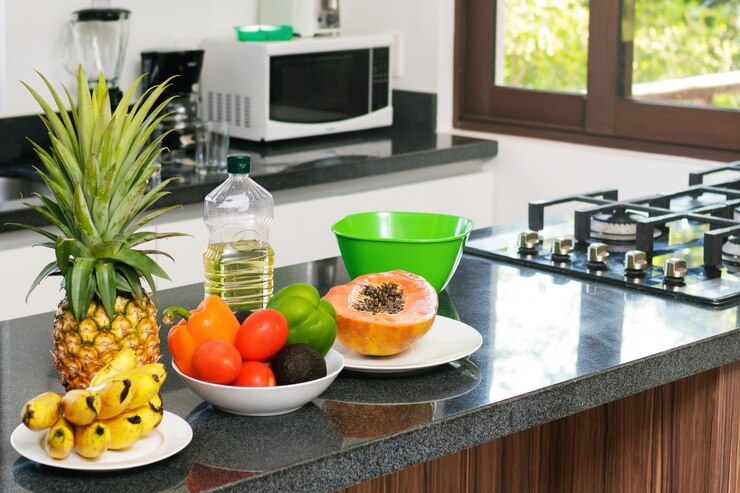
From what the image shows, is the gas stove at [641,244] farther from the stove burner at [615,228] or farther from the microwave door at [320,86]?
the microwave door at [320,86]

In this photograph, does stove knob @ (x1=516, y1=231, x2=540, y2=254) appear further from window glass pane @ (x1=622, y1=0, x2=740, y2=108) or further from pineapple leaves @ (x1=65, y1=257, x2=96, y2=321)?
window glass pane @ (x1=622, y1=0, x2=740, y2=108)

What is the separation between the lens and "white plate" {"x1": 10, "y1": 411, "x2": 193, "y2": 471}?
40.3 inches

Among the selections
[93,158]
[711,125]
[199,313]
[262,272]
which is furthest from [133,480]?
[711,125]

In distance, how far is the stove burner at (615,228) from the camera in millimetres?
1984

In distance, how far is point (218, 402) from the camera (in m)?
1.17

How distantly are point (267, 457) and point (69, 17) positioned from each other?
2.39m

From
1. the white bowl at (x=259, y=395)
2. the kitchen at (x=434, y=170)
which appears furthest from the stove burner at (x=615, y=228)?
the kitchen at (x=434, y=170)

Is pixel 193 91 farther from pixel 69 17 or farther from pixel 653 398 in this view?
pixel 653 398

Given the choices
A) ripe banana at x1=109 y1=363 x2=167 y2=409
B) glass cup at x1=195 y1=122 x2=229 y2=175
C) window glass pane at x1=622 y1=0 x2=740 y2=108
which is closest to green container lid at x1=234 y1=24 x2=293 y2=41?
glass cup at x1=195 y1=122 x2=229 y2=175

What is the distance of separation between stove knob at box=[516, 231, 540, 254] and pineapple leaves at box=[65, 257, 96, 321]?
3.12 feet

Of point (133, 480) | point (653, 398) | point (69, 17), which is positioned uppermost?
point (69, 17)

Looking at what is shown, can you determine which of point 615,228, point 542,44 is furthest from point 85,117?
point 542,44

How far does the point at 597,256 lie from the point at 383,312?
613 mm

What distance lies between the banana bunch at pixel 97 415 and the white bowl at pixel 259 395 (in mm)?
97
